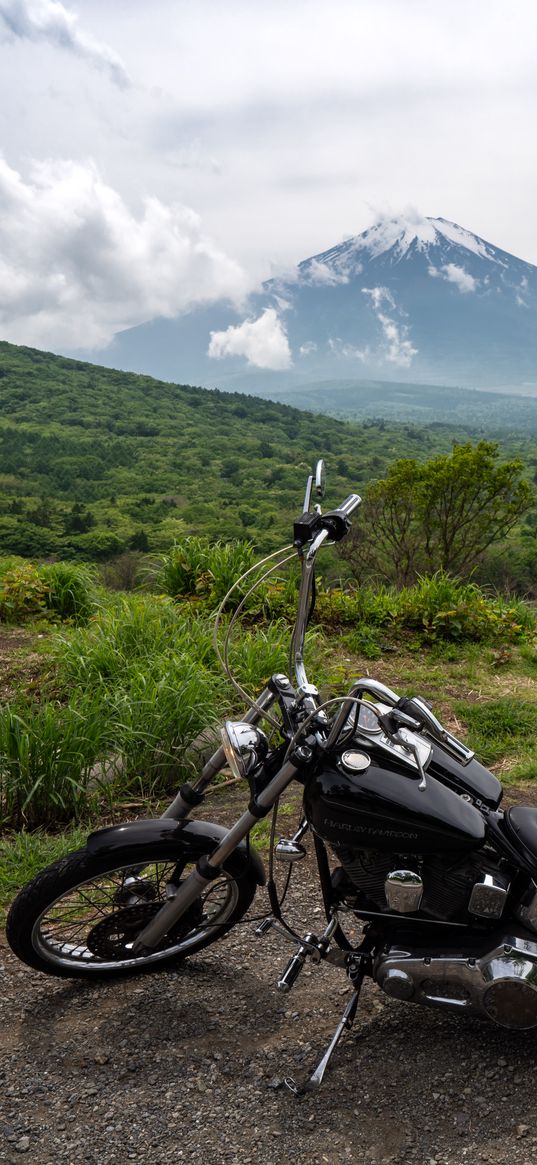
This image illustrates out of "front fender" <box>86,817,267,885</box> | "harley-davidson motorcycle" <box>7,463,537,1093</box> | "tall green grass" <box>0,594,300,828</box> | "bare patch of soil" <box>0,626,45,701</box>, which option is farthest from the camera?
"bare patch of soil" <box>0,626,45,701</box>

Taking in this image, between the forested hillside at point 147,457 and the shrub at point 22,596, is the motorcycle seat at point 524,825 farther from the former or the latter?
the forested hillside at point 147,457

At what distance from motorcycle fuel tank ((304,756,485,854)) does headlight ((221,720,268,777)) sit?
0.62 feet

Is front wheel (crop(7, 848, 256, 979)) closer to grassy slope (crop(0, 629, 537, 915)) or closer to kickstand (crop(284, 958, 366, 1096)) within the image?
kickstand (crop(284, 958, 366, 1096))

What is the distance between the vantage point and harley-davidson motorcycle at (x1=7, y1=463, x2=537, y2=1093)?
2.22 metres

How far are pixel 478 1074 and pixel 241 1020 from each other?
2.34 feet

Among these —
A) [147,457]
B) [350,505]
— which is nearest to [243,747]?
[350,505]

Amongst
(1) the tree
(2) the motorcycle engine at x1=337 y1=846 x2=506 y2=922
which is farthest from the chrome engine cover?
(1) the tree

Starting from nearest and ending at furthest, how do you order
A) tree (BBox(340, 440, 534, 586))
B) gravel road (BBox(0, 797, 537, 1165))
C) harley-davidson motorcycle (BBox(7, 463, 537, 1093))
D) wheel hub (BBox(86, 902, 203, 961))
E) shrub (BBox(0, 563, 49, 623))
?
gravel road (BBox(0, 797, 537, 1165)) → harley-davidson motorcycle (BBox(7, 463, 537, 1093)) → wheel hub (BBox(86, 902, 203, 961)) → shrub (BBox(0, 563, 49, 623)) → tree (BBox(340, 440, 534, 586))

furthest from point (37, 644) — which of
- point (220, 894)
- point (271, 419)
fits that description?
point (271, 419)

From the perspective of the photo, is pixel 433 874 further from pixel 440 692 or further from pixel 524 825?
pixel 440 692

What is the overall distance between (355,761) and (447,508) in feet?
45.3

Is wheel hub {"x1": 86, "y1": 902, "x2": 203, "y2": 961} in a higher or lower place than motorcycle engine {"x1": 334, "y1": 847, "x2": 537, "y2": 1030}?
lower

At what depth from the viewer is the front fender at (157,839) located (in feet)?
8.21

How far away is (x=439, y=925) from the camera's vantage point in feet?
7.80
